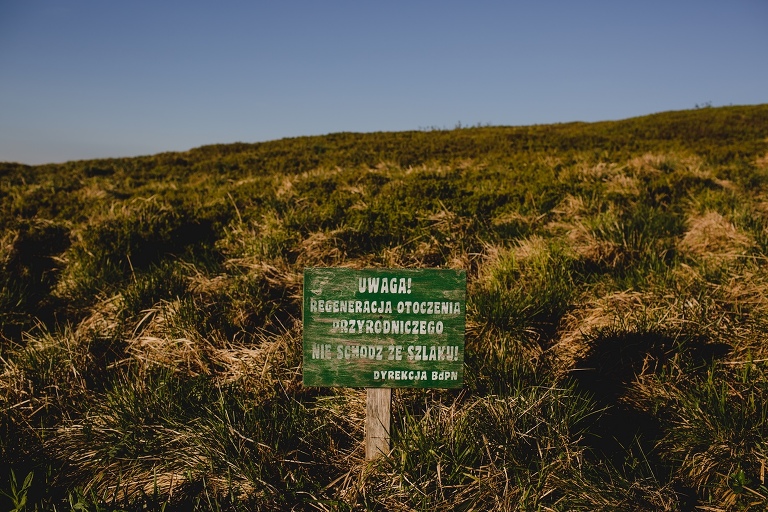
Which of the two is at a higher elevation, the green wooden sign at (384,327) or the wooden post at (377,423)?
the green wooden sign at (384,327)

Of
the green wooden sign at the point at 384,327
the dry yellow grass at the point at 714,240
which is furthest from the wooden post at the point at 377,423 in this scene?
the dry yellow grass at the point at 714,240

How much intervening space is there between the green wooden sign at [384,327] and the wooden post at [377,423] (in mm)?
93

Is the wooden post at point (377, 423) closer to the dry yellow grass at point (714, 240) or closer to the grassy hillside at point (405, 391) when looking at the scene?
the grassy hillside at point (405, 391)

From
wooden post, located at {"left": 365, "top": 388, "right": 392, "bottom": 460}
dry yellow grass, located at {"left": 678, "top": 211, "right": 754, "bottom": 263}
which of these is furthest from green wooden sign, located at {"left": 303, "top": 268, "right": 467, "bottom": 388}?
dry yellow grass, located at {"left": 678, "top": 211, "right": 754, "bottom": 263}

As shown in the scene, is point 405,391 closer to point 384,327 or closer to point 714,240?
point 384,327

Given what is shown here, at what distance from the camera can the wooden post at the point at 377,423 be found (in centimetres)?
249

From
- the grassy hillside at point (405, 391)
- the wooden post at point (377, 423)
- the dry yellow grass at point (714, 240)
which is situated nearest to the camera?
the grassy hillside at point (405, 391)

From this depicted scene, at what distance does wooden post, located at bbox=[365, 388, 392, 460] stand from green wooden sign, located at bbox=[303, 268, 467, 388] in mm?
93

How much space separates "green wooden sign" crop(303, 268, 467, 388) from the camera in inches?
93.4

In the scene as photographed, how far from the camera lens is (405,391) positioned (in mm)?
3070

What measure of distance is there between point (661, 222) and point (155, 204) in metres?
7.33

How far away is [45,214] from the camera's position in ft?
24.9

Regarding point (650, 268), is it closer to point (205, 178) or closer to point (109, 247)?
point (109, 247)

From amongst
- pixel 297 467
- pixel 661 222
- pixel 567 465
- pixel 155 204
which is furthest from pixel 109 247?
pixel 661 222
